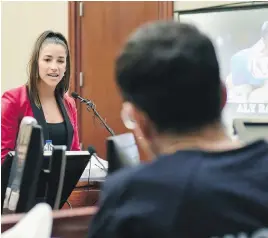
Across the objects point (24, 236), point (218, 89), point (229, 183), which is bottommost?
point (24, 236)

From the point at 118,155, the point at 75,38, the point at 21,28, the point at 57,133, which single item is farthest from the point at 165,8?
the point at 118,155

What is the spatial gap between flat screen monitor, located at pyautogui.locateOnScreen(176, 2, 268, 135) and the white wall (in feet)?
4.43

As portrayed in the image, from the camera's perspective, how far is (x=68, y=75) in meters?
2.54

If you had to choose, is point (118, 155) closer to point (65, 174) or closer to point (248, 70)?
point (65, 174)

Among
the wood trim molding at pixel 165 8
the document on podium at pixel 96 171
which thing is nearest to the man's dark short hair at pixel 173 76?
the document on podium at pixel 96 171

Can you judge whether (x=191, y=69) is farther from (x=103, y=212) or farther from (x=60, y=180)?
(x=60, y=180)

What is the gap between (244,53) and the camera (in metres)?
4.03

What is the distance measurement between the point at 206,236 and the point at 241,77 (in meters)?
3.36

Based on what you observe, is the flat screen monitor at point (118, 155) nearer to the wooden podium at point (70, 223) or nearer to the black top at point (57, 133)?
the wooden podium at point (70, 223)

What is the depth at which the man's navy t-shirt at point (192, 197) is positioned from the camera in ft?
2.50

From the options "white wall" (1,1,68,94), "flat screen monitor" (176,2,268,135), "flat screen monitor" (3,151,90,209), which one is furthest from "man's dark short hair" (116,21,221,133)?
"white wall" (1,1,68,94)

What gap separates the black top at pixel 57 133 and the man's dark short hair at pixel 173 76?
4.85 feet

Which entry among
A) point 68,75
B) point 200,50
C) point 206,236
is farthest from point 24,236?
point 68,75

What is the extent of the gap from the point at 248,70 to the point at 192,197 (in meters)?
3.38
